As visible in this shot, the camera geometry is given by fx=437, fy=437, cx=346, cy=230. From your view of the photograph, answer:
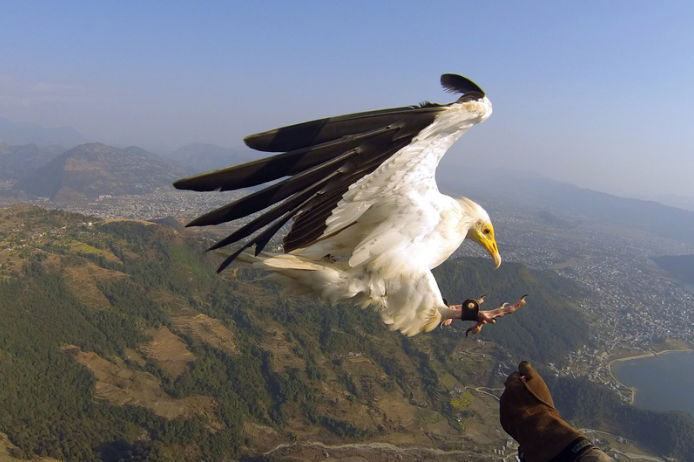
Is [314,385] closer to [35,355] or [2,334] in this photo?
[35,355]

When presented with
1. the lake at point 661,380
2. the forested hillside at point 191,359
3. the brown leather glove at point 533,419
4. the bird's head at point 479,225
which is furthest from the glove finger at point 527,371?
the lake at point 661,380

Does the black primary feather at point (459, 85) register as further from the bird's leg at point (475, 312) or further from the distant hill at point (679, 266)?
the distant hill at point (679, 266)

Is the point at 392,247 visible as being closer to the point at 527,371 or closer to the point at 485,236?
the point at 527,371

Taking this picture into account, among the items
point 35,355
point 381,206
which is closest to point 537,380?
point 381,206

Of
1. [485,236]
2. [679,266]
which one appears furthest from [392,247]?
[679,266]

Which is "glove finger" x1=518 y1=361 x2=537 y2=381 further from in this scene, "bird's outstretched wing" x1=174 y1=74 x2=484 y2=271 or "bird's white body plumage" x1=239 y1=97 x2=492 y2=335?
"bird's outstretched wing" x1=174 y1=74 x2=484 y2=271

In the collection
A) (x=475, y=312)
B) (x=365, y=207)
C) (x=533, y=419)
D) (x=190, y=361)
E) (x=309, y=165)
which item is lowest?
(x=190, y=361)
